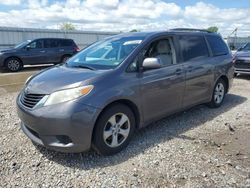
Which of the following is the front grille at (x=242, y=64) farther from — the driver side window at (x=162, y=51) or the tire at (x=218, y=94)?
the driver side window at (x=162, y=51)

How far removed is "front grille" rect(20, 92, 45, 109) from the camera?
3264 mm

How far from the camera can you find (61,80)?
3.38 meters

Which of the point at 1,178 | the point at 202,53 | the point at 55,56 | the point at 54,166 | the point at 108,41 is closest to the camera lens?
the point at 1,178

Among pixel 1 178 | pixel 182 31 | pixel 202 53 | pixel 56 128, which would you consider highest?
pixel 182 31

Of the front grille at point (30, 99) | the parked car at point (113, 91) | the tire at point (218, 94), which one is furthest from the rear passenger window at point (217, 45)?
the front grille at point (30, 99)

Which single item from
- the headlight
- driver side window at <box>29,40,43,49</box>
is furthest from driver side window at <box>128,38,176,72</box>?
driver side window at <box>29,40,43,49</box>

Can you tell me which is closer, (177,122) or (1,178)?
(1,178)

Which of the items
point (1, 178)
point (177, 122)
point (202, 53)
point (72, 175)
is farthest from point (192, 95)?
point (1, 178)

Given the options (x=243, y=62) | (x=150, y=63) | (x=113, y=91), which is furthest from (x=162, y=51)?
(x=243, y=62)

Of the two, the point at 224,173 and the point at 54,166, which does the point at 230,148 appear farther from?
the point at 54,166

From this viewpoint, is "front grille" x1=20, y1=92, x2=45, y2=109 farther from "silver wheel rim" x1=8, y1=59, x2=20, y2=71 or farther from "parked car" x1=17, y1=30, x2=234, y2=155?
"silver wheel rim" x1=8, y1=59, x2=20, y2=71

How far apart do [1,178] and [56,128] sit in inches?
34.4

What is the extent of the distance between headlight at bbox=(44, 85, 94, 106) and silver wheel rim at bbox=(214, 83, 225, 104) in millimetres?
3566

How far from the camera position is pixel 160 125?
469 cm
